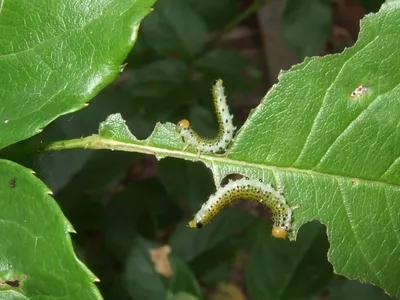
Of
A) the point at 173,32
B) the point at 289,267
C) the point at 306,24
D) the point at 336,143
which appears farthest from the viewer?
the point at 306,24

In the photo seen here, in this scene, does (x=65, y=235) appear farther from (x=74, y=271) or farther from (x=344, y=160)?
(x=344, y=160)

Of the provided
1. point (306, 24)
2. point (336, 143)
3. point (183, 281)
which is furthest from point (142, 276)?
point (306, 24)

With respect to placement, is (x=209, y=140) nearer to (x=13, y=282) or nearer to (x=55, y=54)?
(x=55, y=54)

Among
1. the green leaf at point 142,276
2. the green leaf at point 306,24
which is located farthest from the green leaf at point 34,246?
the green leaf at point 306,24

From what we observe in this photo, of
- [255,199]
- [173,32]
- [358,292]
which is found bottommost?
[358,292]

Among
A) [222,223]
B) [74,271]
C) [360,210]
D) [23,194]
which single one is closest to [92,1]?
[23,194]

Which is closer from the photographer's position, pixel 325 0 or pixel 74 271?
pixel 74 271
